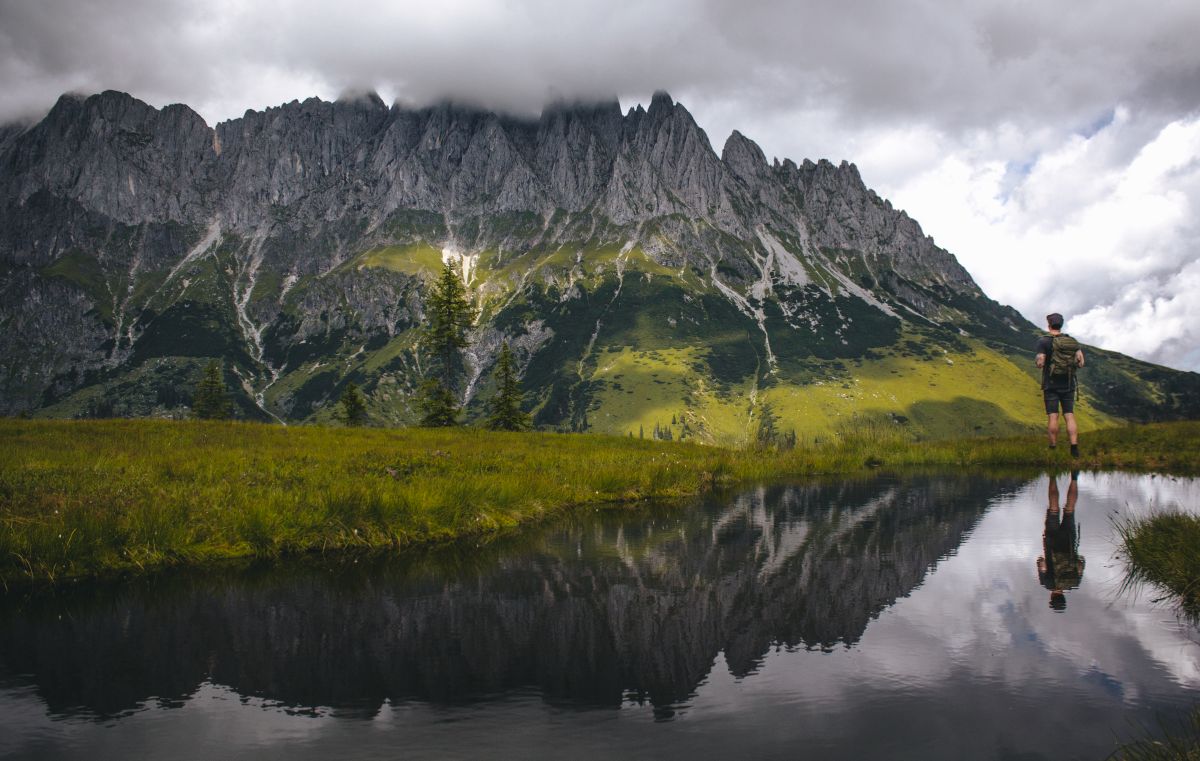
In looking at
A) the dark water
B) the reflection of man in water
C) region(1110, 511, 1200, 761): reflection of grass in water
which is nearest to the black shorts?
the reflection of man in water

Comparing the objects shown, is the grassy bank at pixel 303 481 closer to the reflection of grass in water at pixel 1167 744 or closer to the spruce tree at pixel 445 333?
the reflection of grass in water at pixel 1167 744

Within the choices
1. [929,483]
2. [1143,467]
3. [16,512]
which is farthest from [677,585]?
[1143,467]

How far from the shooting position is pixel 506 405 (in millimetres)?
59250

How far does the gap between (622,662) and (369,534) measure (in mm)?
7903

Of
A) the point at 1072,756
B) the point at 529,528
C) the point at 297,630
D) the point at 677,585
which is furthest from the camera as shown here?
the point at 529,528

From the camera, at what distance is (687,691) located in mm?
5844

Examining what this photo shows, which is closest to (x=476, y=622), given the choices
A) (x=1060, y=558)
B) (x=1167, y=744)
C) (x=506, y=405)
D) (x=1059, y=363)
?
(x=1167, y=744)

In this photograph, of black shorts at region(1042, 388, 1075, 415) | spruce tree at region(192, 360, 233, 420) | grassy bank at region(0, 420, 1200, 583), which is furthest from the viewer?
spruce tree at region(192, 360, 233, 420)

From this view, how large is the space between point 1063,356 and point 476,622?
69.8 ft

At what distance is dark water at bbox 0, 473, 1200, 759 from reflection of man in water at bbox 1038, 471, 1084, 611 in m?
0.07

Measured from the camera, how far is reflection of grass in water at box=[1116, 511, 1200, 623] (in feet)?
25.7

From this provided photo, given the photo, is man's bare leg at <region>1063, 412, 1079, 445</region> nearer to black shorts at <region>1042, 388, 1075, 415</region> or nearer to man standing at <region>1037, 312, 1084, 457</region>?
man standing at <region>1037, 312, 1084, 457</region>

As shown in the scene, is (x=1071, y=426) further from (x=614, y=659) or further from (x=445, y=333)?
(x=445, y=333)

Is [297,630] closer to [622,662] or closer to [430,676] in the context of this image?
[430,676]
